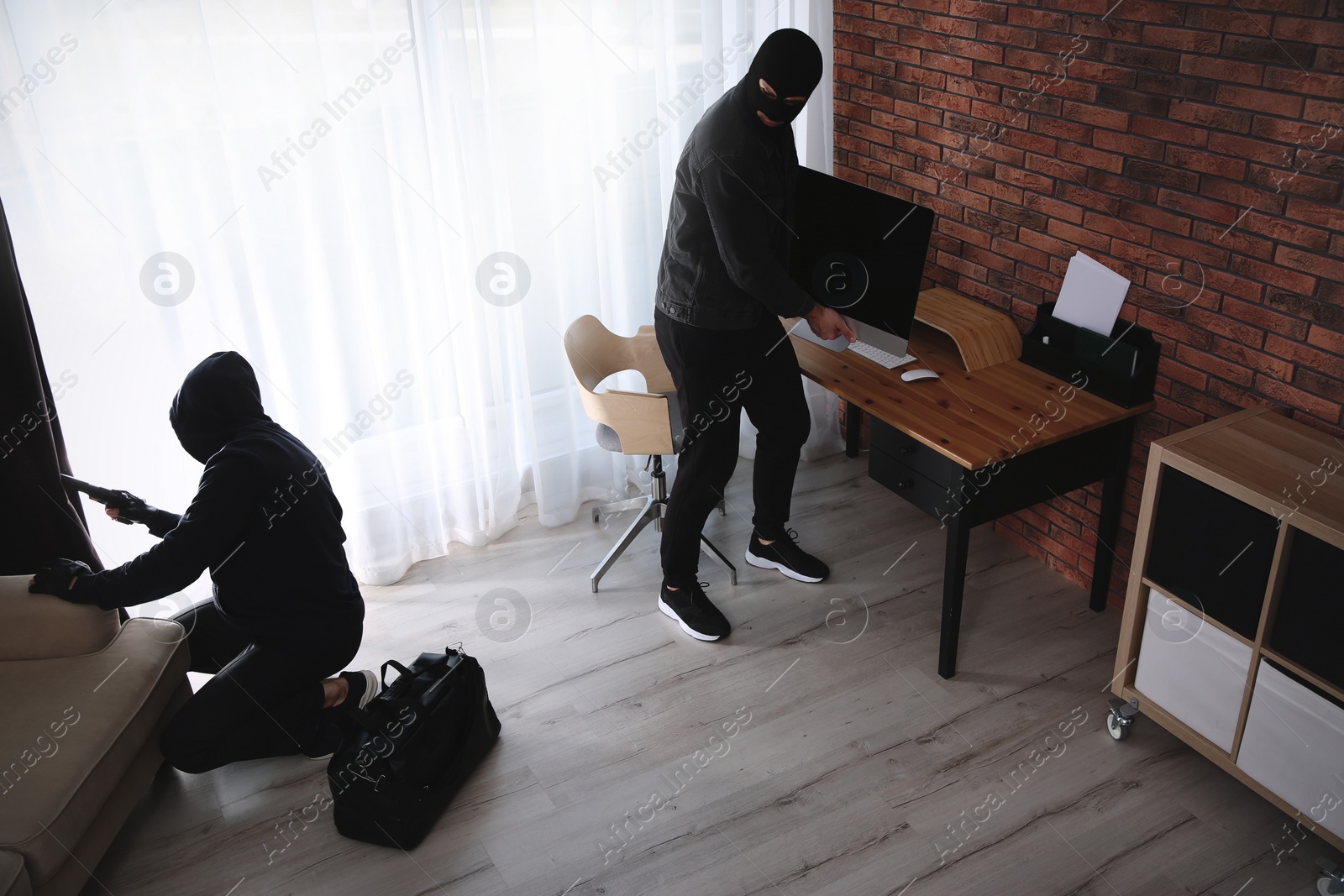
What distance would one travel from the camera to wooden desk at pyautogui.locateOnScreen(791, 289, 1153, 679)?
104 inches

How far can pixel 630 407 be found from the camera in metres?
3.05

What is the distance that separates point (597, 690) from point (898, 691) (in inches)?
33.3

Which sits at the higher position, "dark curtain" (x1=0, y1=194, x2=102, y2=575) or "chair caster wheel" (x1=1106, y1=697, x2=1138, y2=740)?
"dark curtain" (x1=0, y1=194, x2=102, y2=575)

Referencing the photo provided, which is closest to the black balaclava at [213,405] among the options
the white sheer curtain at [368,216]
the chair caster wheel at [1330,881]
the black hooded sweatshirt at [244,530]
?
the black hooded sweatshirt at [244,530]

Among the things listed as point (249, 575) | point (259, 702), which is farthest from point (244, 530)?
point (259, 702)

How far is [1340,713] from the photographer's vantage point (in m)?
2.10

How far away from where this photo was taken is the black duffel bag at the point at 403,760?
2367mm

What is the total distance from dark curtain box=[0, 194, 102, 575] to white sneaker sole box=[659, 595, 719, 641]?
1.63 m

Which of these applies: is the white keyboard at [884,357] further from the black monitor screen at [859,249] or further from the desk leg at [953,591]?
the desk leg at [953,591]

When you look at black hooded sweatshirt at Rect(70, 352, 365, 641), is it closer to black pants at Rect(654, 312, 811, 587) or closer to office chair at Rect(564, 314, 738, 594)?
office chair at Rect(564, 314, 738, 594)

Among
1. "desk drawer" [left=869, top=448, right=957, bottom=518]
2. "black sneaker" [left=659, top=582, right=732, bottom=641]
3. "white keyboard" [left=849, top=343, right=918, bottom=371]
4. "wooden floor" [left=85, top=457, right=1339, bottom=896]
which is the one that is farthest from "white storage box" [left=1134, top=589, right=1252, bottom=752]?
"black sneaker" [left=659, top=582, right=732, bottom=641]

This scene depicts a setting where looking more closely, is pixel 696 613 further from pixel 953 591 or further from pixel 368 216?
pixel 368 216

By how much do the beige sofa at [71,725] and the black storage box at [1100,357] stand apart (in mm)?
2467

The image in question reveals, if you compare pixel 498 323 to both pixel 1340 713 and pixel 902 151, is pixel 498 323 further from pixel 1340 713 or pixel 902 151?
pixel 1340 713
